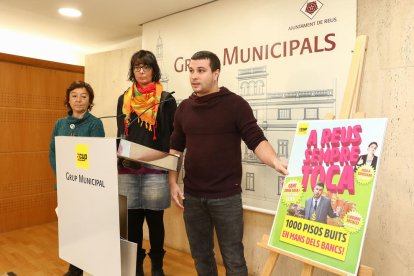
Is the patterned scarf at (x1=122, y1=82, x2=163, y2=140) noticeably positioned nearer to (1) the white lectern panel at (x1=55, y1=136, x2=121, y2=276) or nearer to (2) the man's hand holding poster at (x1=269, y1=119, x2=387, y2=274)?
(1) the white lectern panel at (x1=55, y1=136, x2=121, y2=276)

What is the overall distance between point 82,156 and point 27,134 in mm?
2615

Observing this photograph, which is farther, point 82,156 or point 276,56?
point 276,56

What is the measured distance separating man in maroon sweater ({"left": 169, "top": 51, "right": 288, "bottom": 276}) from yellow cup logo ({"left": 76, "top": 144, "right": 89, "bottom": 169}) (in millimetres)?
597

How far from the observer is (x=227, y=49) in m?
2.40

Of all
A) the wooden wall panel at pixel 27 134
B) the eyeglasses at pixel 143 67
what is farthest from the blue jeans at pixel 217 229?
the wooden wall panel at pixel 27 134

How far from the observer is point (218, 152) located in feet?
5.45

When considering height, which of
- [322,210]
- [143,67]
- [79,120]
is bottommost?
[322,210]

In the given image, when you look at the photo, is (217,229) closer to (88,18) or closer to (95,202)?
(95,202)

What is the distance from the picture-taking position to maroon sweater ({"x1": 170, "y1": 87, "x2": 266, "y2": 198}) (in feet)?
5.41

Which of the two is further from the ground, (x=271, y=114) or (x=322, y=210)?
(x=271, y=114)

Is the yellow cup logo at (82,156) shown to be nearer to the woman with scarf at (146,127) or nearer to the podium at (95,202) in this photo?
the podium at (95,202)

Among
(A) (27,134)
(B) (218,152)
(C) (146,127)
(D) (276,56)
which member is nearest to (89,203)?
(B) (218,152)

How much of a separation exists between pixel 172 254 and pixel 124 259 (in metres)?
1.68

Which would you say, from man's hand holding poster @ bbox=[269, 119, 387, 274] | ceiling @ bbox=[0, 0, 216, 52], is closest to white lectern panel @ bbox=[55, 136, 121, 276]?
man's hand holding poster @ bbox=[269, 119, 387, 274]
